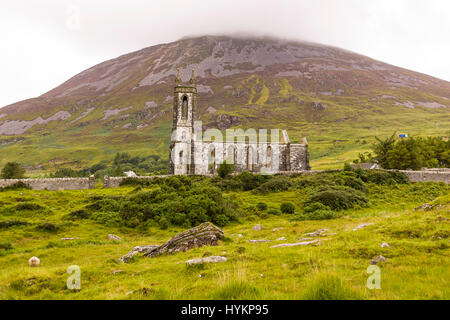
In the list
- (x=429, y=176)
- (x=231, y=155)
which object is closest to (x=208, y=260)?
(x=429, y=176)

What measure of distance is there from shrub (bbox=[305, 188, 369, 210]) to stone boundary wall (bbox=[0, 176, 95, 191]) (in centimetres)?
3253

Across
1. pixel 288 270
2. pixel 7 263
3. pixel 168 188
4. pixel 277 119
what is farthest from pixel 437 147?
pixel 277 119

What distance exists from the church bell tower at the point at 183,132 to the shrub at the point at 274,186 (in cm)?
1722

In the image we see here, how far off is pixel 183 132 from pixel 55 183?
21545 millimetres

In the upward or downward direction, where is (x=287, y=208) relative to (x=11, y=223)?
Answer: upward

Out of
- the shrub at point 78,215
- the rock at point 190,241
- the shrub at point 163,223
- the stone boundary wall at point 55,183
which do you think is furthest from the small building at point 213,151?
the rock at point 190,241

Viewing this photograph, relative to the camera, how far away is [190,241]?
11.9 metres

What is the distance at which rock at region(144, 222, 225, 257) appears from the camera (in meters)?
11.4

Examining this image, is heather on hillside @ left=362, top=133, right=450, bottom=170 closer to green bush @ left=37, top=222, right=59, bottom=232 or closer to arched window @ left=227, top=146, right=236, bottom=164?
arched window @ left=227, top=146, right=236, bottom=164

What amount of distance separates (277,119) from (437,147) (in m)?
124

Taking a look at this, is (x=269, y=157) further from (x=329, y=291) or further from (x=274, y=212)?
(x=329, y=291)

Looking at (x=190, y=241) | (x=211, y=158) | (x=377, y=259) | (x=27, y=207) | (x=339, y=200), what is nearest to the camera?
(x=377, y=259)

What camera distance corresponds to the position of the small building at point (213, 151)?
48.8m
